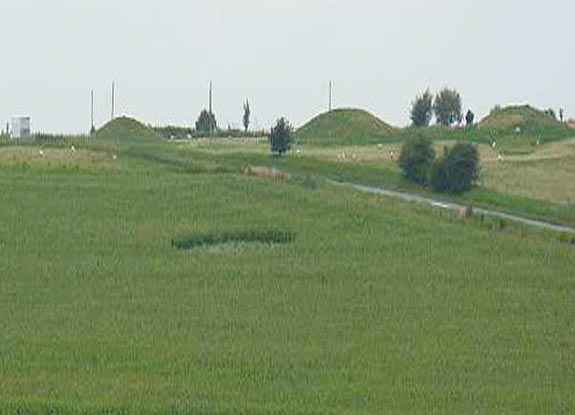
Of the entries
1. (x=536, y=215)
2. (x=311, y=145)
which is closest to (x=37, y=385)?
(x=536, y=215)

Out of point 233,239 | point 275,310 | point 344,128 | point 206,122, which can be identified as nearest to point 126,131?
point 344,128

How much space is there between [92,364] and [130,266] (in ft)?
35.5

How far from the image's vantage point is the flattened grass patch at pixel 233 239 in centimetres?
3409

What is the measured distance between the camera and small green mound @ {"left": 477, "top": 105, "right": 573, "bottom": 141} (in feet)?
282

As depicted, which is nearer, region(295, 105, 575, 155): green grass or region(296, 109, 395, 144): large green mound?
region(295, 105, 575, 155): green grass

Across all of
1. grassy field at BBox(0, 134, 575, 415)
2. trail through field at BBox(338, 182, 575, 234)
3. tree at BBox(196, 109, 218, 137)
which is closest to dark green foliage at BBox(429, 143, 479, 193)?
trail through field at BBox(338, 182, 575, 234)

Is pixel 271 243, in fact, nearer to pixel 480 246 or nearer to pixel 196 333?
pixel 480 246

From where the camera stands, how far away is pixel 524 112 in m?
95.4

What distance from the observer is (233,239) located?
115ft

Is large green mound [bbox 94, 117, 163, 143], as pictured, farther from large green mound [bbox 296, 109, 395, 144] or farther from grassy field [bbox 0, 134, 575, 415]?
grassy field [bbox 0, 134, 575, 415]

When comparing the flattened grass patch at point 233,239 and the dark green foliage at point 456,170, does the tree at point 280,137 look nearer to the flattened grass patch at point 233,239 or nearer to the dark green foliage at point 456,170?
the dark green foliage at point 456,170

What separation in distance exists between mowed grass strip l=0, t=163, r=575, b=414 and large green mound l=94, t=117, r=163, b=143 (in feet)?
146

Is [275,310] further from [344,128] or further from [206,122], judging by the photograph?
[206,122]

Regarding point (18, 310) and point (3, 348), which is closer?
point (3, 348)
